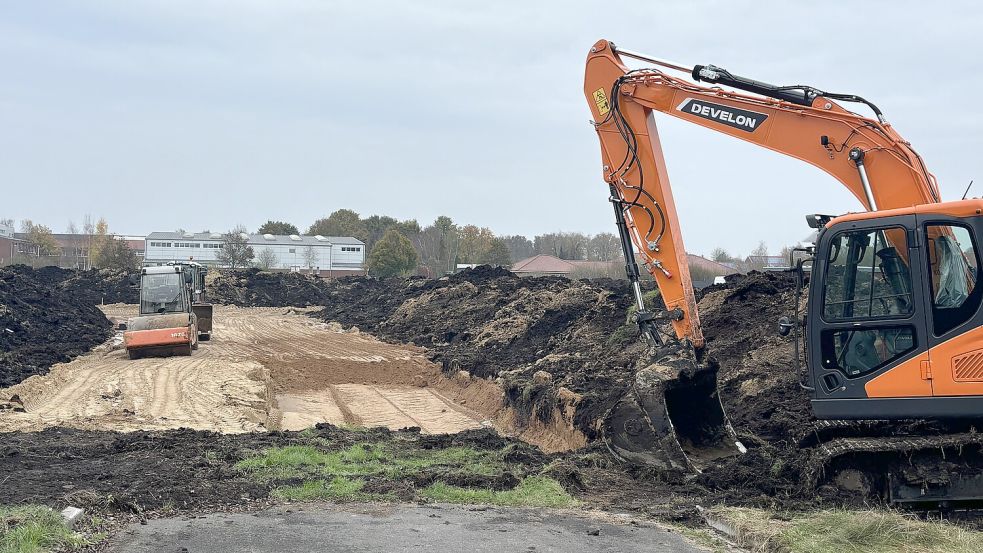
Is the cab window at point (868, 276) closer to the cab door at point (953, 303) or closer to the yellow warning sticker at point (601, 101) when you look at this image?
the cab door at point (953, 303)

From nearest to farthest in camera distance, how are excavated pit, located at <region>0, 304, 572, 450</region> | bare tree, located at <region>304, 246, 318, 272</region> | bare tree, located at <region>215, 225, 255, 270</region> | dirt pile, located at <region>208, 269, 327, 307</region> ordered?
1. excavated pit, located at <region>0, 304, 572, 450</region>
2. dirt pile, located at <region>208, 269, 327, 307</region>
3. bare tree, located at <region>215, 225, 255, 270</region>
4. bare tree, located at <region>304, 246, 318, 272</region>

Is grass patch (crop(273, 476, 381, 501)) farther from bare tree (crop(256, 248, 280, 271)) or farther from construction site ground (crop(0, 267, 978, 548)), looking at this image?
bare tree (crop(256, 248, 280, 271))

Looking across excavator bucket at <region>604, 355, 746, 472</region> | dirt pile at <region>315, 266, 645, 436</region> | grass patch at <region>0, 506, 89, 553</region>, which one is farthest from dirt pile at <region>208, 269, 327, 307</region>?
grass patch at <region>0, 506, 89, 553</region>

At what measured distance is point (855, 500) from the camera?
8.02 m

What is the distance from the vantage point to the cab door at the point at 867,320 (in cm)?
778

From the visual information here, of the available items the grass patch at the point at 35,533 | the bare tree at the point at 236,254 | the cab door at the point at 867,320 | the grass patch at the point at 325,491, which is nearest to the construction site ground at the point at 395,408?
the grass patch at the point at 325,491

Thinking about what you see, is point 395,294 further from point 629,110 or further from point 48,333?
point 629,110

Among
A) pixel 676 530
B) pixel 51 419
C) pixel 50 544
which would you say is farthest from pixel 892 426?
pixel 51 419

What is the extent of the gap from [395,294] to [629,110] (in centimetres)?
3459

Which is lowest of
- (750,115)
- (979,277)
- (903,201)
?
(979,277)

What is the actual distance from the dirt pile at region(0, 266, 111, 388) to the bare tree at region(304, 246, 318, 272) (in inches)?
2136

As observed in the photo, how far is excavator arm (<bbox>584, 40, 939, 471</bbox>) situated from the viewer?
8789 mm

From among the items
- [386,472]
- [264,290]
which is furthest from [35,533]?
[264,290]

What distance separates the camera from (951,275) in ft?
25.2
